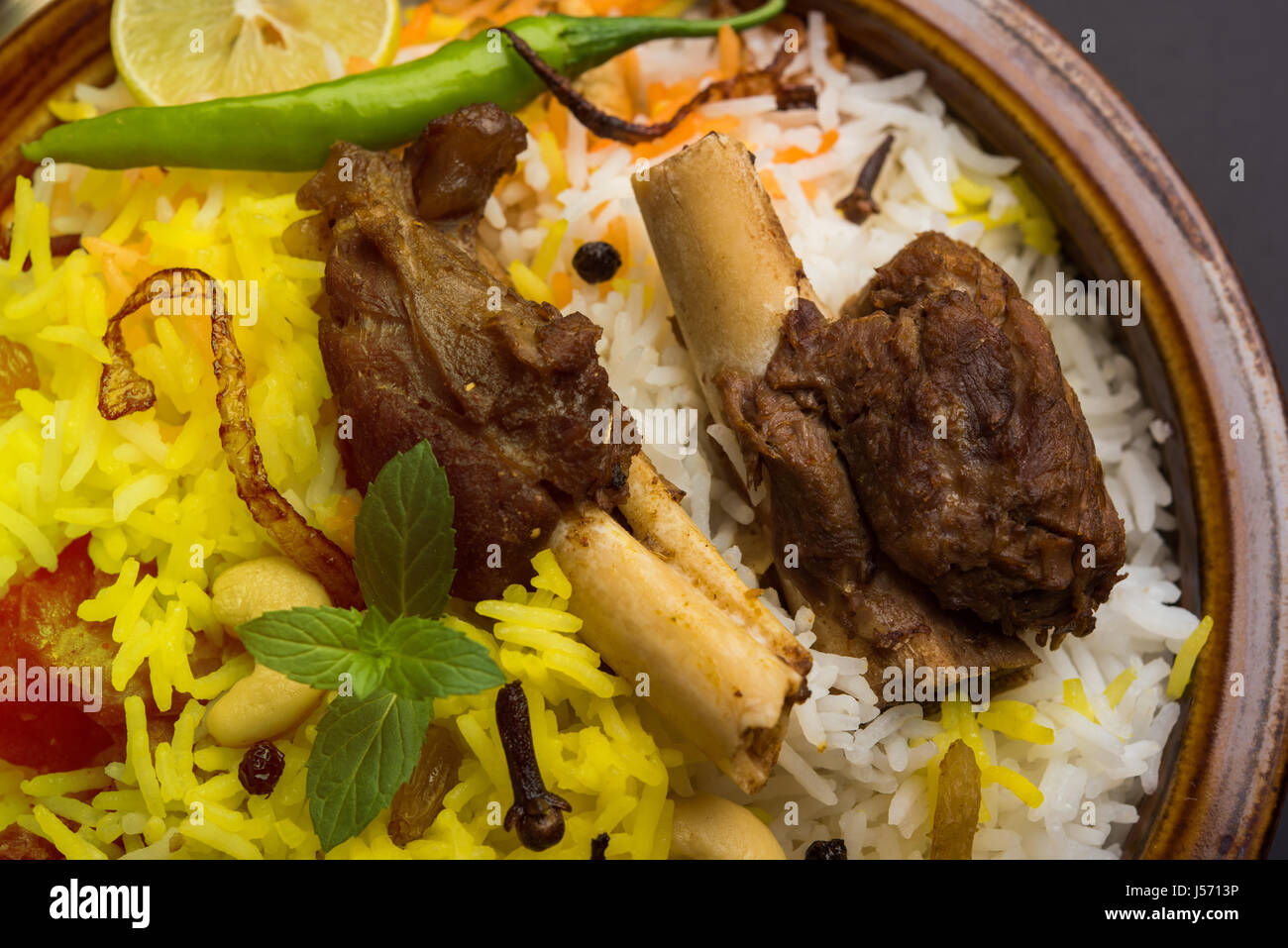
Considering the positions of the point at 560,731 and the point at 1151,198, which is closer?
the point at 560,731

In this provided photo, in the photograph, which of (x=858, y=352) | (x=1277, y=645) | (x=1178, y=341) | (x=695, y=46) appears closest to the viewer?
(x=858, y=352)

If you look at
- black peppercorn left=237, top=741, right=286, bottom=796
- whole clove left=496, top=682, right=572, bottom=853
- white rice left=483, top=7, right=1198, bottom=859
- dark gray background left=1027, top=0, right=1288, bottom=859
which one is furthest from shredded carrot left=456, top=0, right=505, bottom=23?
black peppercorn left=237, top=741, right=286, bottom=796

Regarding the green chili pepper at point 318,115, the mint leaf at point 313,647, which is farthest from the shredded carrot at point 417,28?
the mint leaf at point 313,647

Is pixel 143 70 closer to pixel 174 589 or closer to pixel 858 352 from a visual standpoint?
pixel 174 589

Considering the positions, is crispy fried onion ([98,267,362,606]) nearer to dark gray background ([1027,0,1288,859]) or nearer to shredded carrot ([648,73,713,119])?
shredded carrot ([648,73,713,119])
